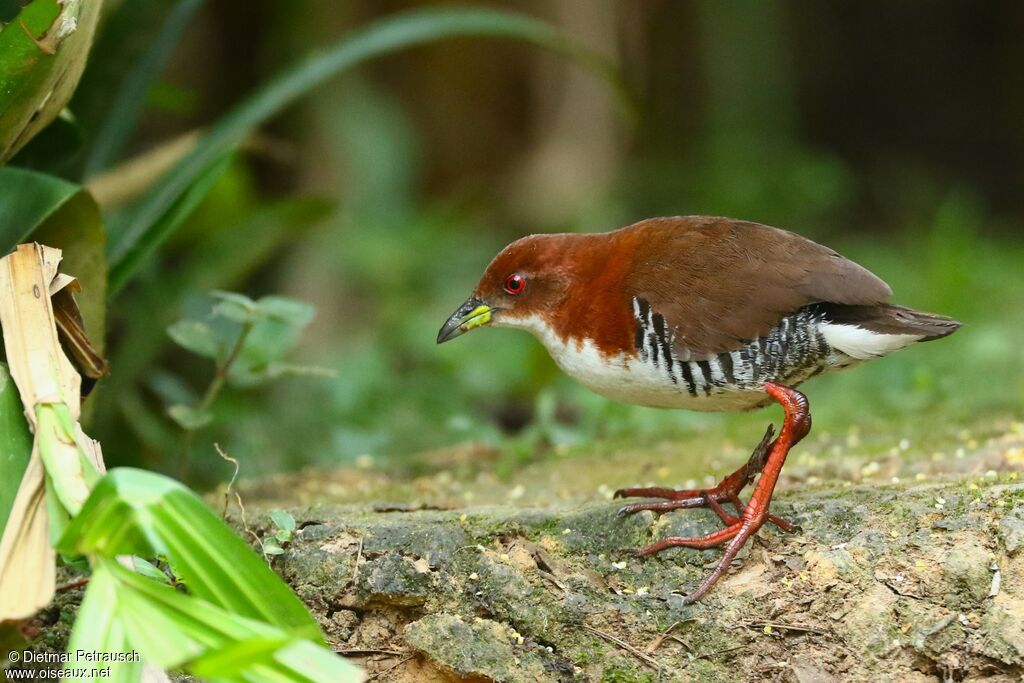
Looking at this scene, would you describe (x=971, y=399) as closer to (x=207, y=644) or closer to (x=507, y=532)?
(x=507, y=532)

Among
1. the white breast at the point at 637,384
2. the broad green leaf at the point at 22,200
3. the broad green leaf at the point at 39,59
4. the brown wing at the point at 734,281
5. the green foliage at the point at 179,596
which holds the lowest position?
the white breast at the point at 637,384

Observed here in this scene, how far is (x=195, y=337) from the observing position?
3.84 metres

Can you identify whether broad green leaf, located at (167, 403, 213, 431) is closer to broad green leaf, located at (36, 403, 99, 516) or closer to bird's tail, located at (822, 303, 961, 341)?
broad green leaf, located at (36, 403, 99, 516)

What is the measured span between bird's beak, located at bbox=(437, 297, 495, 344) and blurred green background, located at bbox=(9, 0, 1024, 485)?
92 cm

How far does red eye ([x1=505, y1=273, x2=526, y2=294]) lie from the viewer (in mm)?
3729

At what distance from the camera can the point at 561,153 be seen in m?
10.2

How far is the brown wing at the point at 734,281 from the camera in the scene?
10.5 feet

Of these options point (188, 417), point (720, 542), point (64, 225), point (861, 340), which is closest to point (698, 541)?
point (720, 542)

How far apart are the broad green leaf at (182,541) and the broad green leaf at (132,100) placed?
2477 mm

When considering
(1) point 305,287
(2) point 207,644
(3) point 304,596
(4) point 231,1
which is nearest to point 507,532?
(3) point 304,596

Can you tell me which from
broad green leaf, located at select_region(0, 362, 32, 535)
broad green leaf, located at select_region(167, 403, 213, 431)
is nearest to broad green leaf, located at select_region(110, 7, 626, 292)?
broad green leaf, located at select_region(167, 403, 213, 431)

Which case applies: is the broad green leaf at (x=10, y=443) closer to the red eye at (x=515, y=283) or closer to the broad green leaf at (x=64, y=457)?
the broad green leaf at (x=64, y=457)

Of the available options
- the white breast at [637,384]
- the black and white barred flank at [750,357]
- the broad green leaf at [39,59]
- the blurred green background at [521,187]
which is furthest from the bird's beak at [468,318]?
the broad green leaf at [39,59]

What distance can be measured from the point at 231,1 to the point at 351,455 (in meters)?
5.74
